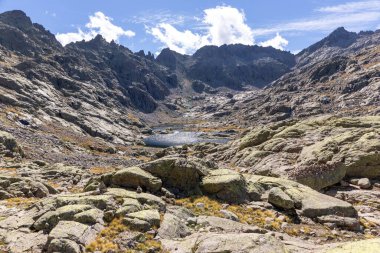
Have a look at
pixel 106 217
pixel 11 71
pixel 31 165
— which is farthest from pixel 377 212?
pixel 11 71

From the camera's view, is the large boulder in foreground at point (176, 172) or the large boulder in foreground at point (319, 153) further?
the large boulder in foreground at point (319, 153)

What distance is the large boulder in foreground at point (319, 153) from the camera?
3478 cm

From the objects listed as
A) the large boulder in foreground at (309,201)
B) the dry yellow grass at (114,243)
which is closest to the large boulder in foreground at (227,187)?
the large boulder in foreground at (309,201)

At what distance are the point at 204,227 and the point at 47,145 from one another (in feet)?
259

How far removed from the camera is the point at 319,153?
37.9 meters

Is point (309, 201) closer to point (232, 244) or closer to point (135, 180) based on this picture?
point (232, 244)

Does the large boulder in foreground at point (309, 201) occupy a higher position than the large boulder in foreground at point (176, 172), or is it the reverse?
the large boulder in foreground at point (176, 172)

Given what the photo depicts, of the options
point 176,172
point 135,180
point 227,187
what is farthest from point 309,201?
point 135,180

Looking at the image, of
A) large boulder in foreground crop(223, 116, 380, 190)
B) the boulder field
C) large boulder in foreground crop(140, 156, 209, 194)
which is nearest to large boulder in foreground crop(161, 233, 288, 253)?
the boulder field

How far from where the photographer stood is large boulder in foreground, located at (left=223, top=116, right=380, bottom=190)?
114ft

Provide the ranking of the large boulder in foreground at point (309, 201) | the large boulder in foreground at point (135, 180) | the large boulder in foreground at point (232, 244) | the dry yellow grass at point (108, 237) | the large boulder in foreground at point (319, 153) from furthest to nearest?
the large boulder in foreground at point (319, 153) < the large boulder in foreground at point (135, 180) < the large boulder in foreground at point (309, 201) < the dry yellow grass at point (108, 237) < the large boulder in foreground at point (232, 244)

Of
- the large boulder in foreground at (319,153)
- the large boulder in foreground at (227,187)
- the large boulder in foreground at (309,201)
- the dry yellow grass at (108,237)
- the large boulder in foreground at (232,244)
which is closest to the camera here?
the large boulder in foreground at (232,244)

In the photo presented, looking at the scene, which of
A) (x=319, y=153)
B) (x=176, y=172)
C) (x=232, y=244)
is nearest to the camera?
(x=232, y=244)

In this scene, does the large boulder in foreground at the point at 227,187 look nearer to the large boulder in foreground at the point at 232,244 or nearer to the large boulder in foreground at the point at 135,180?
the large boulder in foreground at the point at 135,180
